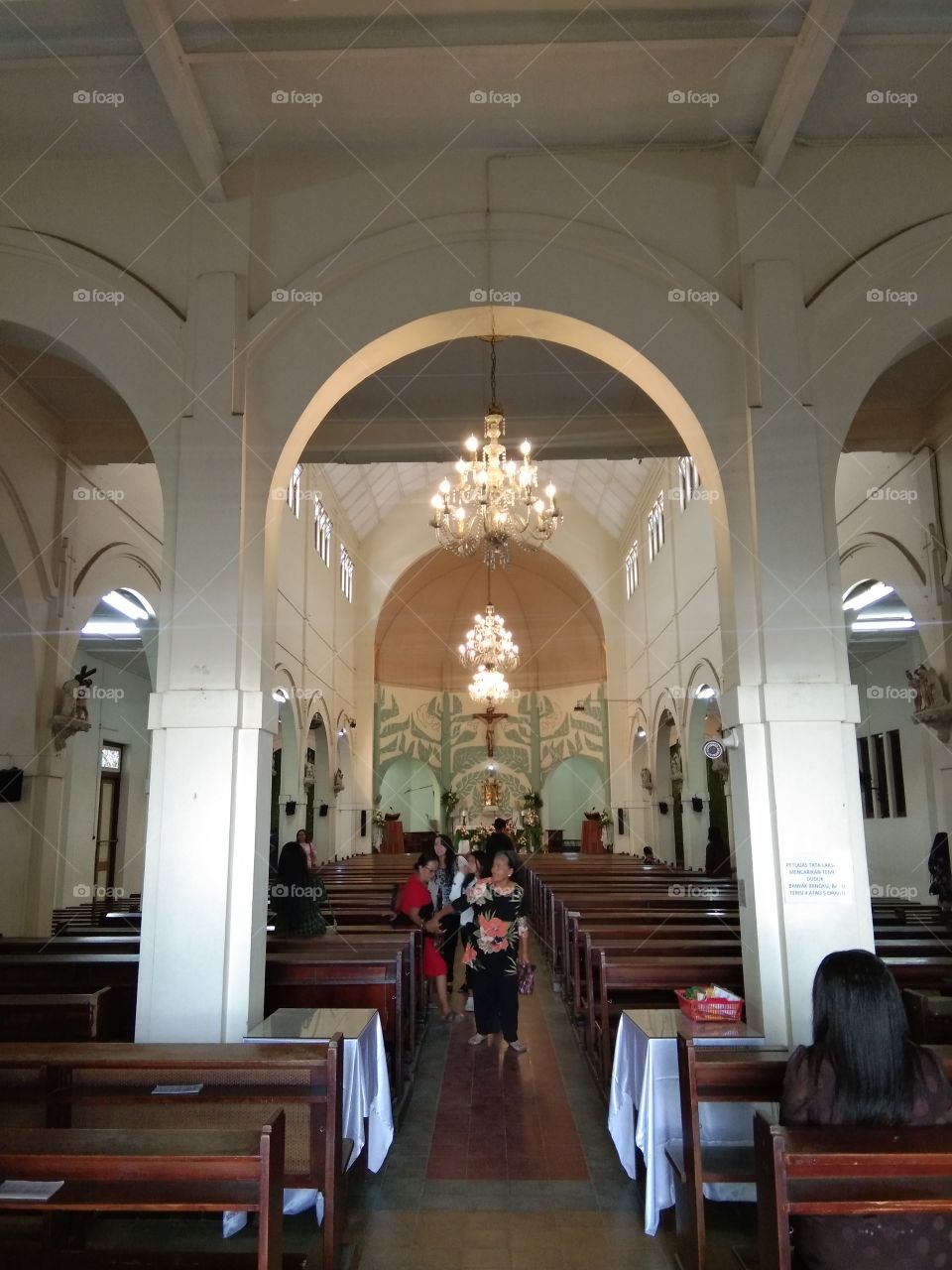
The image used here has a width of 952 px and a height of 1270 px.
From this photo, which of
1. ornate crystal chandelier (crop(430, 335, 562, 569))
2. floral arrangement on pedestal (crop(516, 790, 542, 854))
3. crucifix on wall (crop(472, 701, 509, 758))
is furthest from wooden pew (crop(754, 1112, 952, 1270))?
floral arrangement on pedestal (crop(516, 790, 542, 854))

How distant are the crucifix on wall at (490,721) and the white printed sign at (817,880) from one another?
17.3 meters

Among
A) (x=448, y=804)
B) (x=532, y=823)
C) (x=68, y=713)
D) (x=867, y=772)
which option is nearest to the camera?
(x=68, y=713)

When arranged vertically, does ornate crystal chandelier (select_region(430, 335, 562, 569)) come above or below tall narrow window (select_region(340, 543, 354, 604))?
below

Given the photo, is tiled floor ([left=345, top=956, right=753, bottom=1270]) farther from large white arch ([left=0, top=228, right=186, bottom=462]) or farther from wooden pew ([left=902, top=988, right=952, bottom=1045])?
large white arch ([left=0, top=228, right=186, bottom=462])

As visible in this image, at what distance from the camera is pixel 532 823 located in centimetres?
2334

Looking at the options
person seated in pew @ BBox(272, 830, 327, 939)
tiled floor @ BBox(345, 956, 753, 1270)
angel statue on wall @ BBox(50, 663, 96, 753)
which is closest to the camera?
tiled floor @ BBox(345, 956, 753, 1270)

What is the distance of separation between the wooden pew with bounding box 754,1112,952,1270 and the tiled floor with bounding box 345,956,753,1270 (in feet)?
4.32

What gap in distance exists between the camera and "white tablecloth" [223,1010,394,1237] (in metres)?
3.91

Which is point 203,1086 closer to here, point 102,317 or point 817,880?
point 817,880

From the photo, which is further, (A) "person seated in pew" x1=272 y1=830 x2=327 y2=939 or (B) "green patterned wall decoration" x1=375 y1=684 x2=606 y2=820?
(B) "green patterned wall decoration" x1=375 y1=684 x2=606 y2=820

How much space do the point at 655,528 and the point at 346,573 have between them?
23.5 ft

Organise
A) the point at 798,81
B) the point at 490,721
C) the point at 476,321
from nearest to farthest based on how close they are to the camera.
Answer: the point at 798,81 < the point at 476,321 < the point at 490,721

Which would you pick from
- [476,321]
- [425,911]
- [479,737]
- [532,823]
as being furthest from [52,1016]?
[479,737]

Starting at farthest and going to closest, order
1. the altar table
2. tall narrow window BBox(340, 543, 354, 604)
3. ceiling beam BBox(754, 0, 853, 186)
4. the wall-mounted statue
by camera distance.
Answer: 1. the altar table
2. tall narrow window BBox(340, 543, 354, 604)
3. the wall-mounted statue
4. ceiling beam BBox(754, 0, 853, 186)
